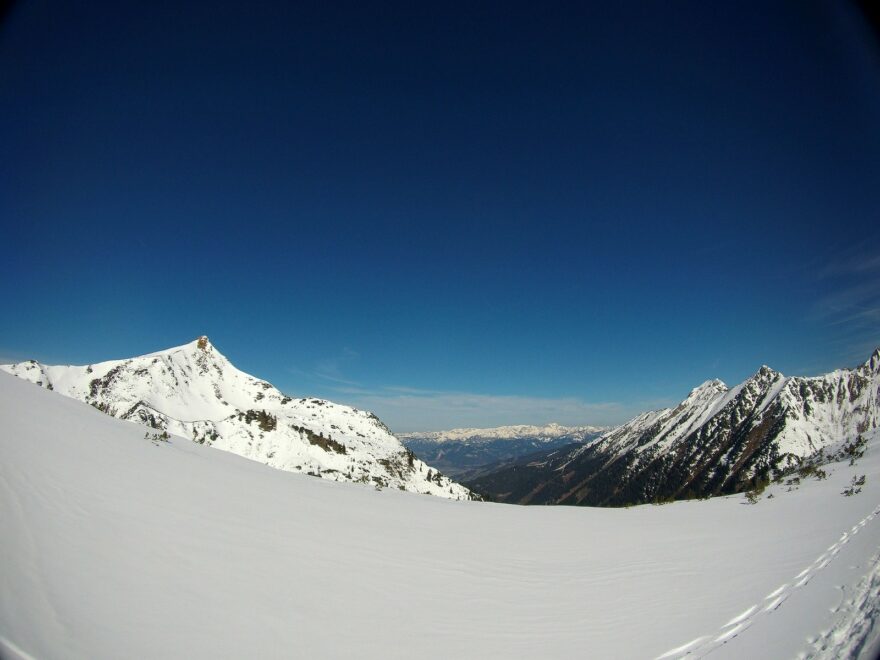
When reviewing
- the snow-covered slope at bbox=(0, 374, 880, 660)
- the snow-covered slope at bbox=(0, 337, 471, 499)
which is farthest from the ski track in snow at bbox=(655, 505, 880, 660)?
the snow-covered slope at bbox=(0, 337, 471, 499)

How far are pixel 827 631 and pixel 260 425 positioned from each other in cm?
13251

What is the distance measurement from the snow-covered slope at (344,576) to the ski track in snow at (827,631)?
0.03 m

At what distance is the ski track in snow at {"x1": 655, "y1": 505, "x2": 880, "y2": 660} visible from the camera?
130 inches

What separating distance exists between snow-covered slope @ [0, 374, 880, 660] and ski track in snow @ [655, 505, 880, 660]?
0.03 meters

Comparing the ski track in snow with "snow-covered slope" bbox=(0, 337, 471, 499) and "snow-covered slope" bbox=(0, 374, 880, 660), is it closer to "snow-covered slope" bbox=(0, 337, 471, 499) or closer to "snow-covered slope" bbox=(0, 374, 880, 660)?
"snow-covered slope" bbox=(0, 374, 880, 660)

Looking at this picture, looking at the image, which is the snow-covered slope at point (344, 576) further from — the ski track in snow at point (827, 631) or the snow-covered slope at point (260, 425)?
the snow-covered slope at point (260, 425)

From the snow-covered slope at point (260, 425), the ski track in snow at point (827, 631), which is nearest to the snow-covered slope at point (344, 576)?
the ski track in snow at point (827, 631)

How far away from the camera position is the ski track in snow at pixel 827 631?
3311 millimetres

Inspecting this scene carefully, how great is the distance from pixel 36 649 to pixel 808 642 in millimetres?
5887

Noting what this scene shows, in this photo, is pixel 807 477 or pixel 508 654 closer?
pixel 508 654

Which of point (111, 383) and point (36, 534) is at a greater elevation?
point (111, 383)

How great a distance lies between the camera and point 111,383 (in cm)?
16862

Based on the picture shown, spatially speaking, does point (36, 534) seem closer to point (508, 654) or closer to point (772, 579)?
point (508, 654)

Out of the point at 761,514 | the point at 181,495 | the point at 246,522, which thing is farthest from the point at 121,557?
the point at 761,514
